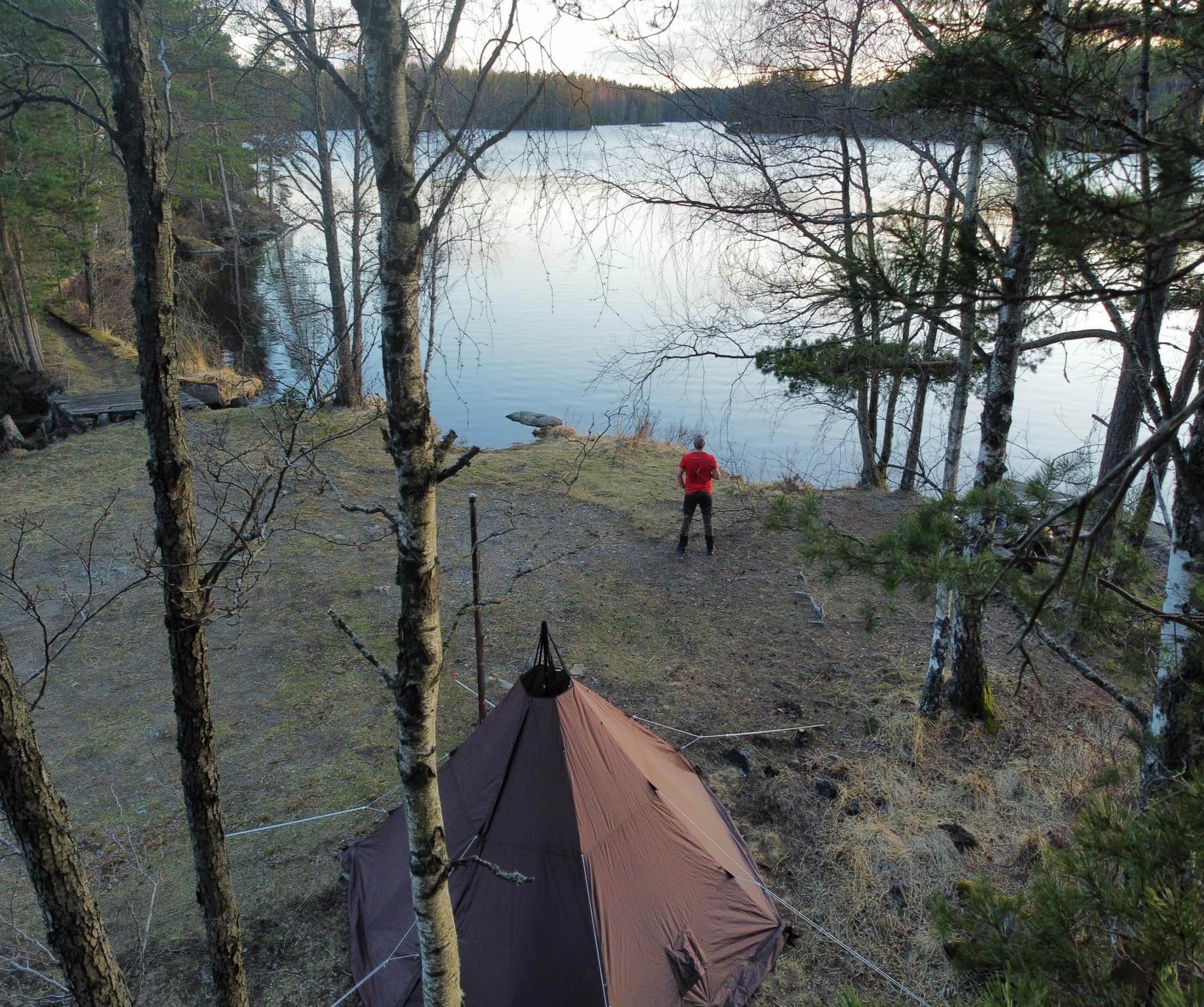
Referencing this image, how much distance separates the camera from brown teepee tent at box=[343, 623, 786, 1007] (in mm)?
4363

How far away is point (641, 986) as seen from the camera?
439cm

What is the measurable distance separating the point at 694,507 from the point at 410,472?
27.0 ft

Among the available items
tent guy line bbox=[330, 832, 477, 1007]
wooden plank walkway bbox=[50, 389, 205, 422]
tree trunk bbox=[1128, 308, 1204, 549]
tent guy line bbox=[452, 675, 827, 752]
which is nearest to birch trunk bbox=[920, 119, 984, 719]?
tent guy line bbox=[452, 675, 827, 752]

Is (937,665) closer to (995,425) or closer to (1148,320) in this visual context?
(995,425)

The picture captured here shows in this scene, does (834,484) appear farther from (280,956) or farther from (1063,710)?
(280,956)

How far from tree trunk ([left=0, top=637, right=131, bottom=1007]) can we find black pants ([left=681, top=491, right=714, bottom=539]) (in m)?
8.13

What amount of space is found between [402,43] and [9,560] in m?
10.5

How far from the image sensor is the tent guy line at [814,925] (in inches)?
183

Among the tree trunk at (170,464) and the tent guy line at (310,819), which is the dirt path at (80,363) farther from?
the tree trunk at (170,464)

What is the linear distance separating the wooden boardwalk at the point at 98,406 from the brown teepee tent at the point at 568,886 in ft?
45.7

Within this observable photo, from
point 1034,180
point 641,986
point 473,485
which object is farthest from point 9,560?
point 1034,180

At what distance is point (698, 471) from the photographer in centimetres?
1027

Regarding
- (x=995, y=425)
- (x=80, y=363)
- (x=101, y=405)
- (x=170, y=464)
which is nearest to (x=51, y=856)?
(x=170, y=464)

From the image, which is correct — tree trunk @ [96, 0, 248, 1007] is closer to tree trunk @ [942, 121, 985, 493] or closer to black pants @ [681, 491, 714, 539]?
tree trunk @ [942, 121, 985, 493]
